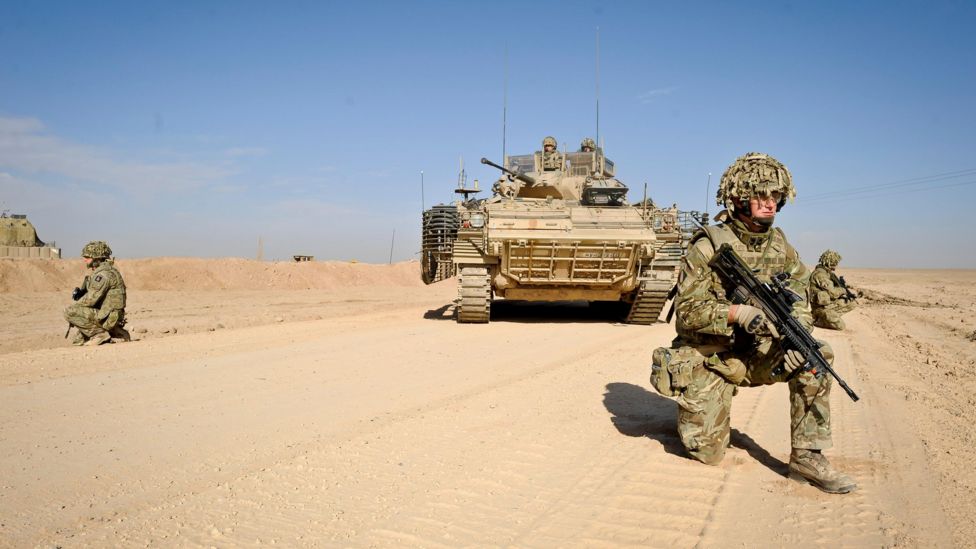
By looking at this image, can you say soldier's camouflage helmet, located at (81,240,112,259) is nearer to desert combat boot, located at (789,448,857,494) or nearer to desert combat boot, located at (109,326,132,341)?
desert combat boot, located at (109,326,132,341)

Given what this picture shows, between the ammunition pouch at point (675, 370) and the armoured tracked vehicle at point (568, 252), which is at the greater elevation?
the armoured tracked vehicle at point (568, 252)

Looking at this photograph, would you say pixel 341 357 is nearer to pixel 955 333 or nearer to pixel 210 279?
pixel 955 333

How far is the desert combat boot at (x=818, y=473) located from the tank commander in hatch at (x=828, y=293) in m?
7.43

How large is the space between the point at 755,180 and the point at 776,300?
70cm

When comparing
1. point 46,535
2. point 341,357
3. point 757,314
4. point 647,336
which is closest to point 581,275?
point 647,336

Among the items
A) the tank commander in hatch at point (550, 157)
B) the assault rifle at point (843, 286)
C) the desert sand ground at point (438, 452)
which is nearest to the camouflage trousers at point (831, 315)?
the assault rifle at point (843, 286)

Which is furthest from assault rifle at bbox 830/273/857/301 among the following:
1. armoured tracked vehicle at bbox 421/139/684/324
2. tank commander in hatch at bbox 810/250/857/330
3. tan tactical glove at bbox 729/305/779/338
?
tan tactical glove at bbox 729/305/779/338

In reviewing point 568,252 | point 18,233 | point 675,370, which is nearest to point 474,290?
point 568,252

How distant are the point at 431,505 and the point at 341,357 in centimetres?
464

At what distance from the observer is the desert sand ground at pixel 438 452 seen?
2.83 meters

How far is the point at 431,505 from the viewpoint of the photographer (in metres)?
3.05

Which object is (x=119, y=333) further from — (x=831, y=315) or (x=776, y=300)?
(x=831, y=315)

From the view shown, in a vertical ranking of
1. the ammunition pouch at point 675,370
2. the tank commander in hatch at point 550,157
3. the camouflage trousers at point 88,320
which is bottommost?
the camouflage trousers at point 88,320

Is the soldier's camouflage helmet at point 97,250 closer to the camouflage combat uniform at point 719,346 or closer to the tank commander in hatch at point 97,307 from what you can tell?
the tank commander in hatch at point 97,307
